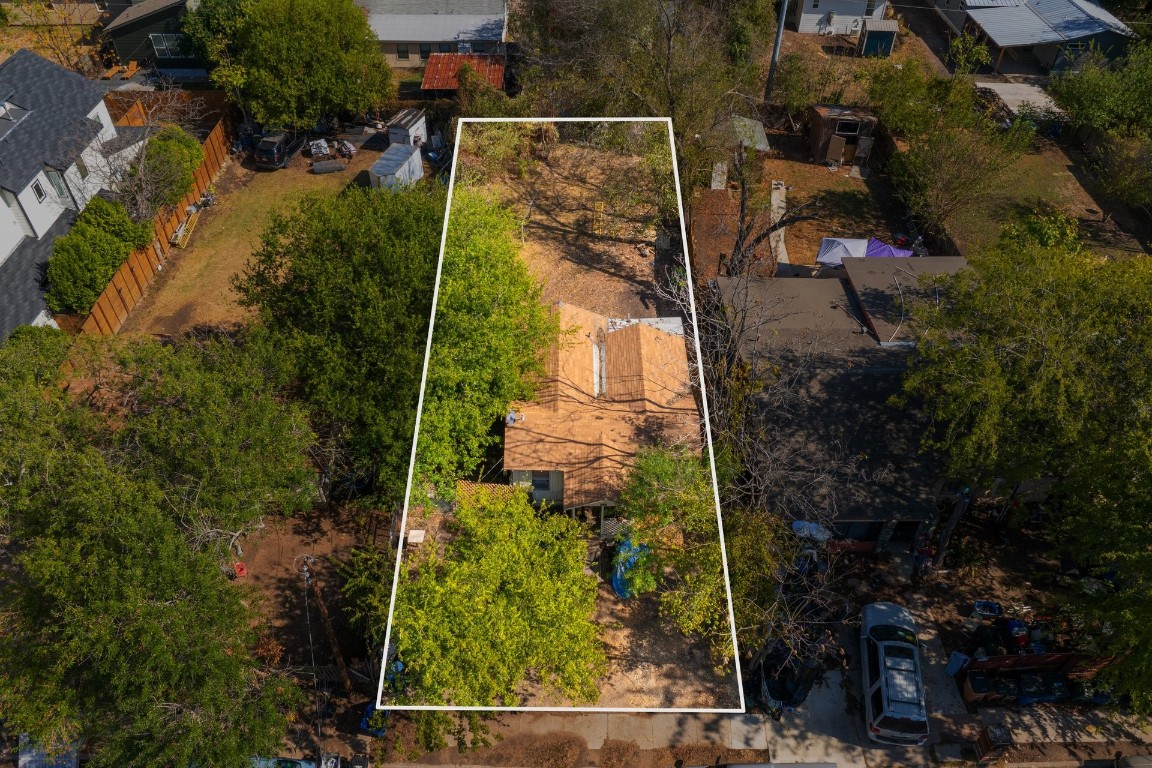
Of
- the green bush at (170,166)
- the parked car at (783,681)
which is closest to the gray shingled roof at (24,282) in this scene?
the green bush at (170,166)

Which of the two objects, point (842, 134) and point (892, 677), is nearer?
point (892, 677)

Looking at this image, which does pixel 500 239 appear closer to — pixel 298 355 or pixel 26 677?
pixel 298 355

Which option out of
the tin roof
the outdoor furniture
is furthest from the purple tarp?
the outdoor furniture

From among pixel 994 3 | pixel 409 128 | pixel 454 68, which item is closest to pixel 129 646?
pixel 409 128

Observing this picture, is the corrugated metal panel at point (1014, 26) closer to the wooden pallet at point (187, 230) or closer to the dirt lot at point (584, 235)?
the dirt lot at point (584, 235)

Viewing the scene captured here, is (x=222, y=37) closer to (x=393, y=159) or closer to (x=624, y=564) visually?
(x=393, y=159)

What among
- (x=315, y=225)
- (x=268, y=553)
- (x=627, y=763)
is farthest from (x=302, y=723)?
(x=315, y=225)
